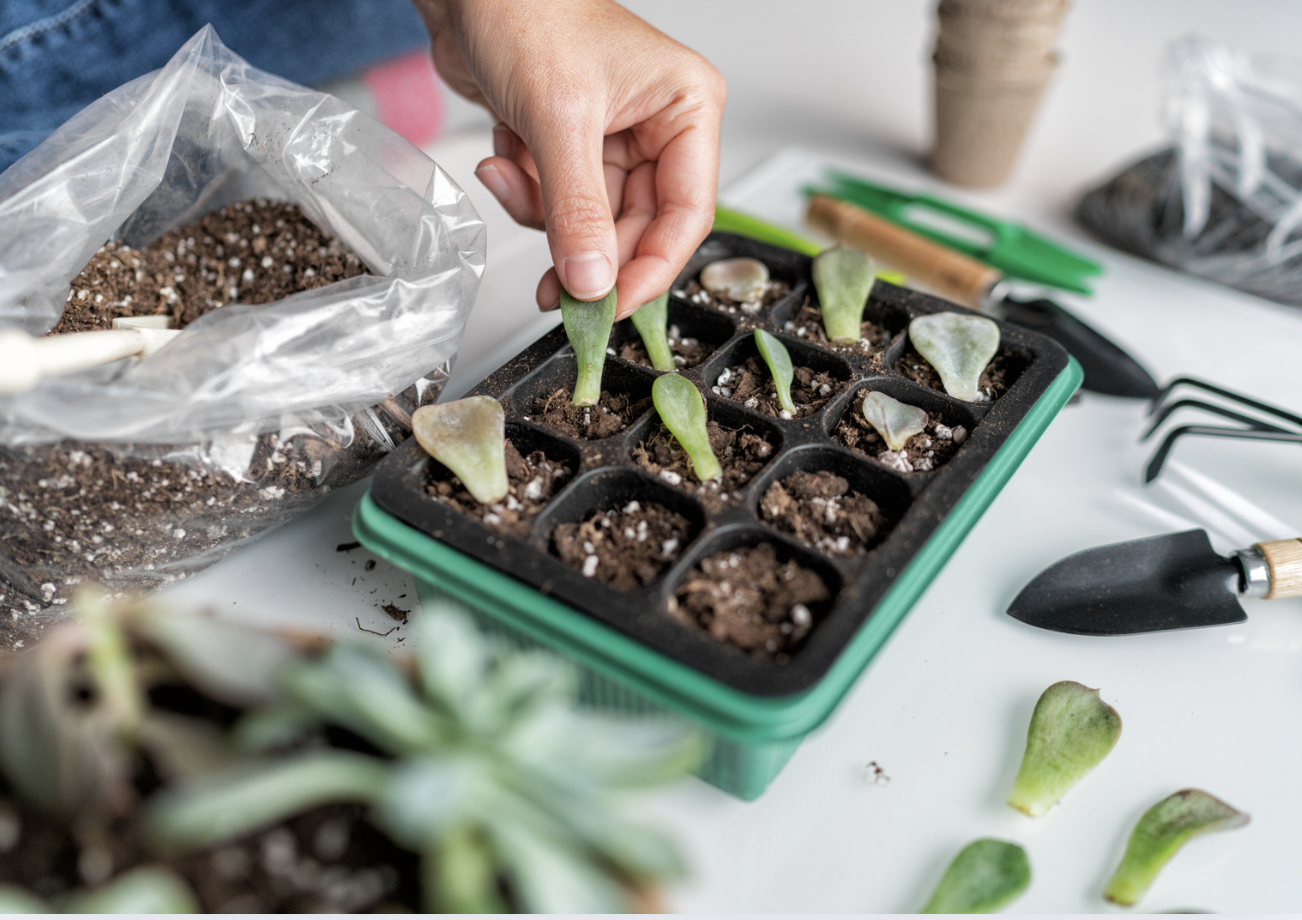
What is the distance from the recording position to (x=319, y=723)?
1.22ft

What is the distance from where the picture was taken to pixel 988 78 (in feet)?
3.75

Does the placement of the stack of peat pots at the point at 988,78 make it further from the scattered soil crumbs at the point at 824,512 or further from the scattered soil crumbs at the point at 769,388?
the scattered soil crumbs at the point at 824,512

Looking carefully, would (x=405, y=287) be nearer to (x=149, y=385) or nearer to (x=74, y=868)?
(x=149, y=385)

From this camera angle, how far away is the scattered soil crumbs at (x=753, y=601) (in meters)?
0.52

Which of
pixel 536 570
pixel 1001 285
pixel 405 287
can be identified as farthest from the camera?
pixel 1001 285

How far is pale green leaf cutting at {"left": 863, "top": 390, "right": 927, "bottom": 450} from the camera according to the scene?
663mm

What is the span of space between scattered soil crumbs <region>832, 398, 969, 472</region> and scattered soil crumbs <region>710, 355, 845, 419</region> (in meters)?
0.03

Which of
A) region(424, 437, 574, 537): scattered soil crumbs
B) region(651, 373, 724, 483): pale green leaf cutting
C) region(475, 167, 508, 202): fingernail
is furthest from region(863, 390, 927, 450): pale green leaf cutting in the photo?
region(475, 167, 508, 202): fingernail

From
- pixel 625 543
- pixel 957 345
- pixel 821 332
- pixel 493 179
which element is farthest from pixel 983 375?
pixel 493 179

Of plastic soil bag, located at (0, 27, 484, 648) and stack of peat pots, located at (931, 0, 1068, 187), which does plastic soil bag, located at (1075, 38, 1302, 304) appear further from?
plastic soil bag, located at (0, 27, 484, 648)

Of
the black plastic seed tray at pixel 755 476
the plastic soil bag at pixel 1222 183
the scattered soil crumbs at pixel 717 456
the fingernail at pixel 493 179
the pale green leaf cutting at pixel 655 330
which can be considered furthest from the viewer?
the plastic soil bag at pixel 1222 183

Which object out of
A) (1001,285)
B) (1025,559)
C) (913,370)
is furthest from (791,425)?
(1001,285)

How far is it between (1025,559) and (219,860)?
0.64m

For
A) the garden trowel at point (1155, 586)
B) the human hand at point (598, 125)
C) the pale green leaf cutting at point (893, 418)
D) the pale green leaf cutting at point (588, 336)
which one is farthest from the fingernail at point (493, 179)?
the garden trowel at point (1155, 586)
